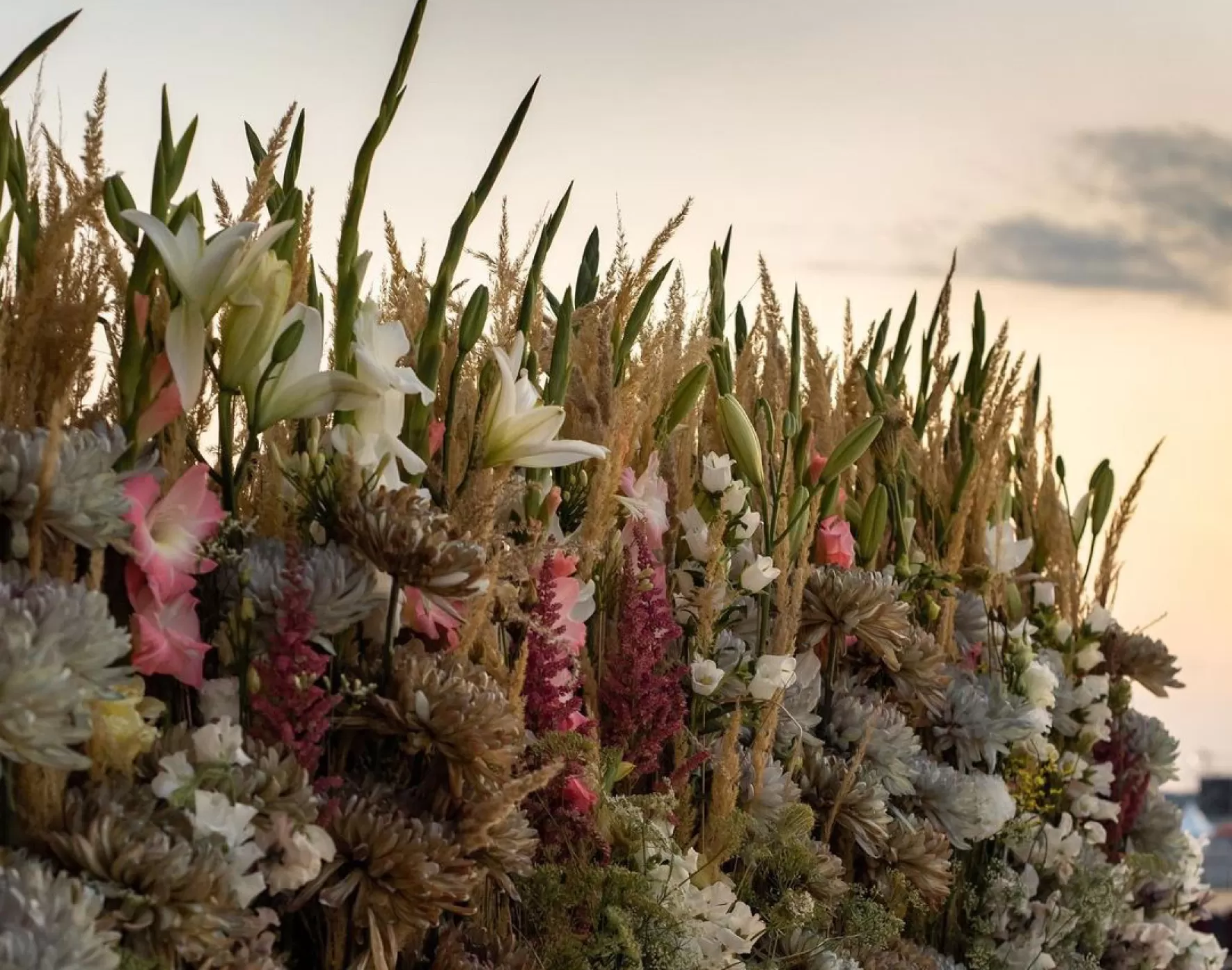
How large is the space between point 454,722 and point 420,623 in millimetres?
131

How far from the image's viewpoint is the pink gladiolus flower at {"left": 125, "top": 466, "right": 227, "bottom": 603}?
3.78ft

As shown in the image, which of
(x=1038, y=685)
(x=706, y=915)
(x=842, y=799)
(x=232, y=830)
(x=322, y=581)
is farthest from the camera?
(x=1038, y=685)

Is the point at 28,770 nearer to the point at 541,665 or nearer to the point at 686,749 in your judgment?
the point at 541,665

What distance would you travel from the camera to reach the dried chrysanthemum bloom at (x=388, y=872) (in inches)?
47.1

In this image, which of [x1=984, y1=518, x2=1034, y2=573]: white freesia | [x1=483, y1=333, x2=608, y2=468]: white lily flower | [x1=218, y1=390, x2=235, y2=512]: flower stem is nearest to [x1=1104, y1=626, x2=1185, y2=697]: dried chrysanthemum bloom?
[x1=984, y1=518, x2=1034, y2=573]: white freesia

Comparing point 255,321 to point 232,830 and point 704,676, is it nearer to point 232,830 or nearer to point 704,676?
point 232,830

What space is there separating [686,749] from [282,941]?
2.11ft

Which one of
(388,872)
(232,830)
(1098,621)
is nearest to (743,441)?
(388,872)

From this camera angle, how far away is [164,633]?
1.16 meters

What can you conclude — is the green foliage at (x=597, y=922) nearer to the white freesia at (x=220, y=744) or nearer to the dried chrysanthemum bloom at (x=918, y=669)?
the white freesia at (x=220, y=744)

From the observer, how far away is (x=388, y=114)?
1354mm

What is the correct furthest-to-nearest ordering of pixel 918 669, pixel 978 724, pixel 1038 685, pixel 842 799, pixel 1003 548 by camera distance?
pixel 1003 548, pixel 1038 685, pixel 978 724, pixel 918 669, pixel 842 799

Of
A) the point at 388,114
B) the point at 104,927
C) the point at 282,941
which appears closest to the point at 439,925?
the point at 282,941

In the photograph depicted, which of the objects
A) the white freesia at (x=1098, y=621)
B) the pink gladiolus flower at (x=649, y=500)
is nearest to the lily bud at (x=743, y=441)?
the pink gladiolus flower at (x=649, y=500)
